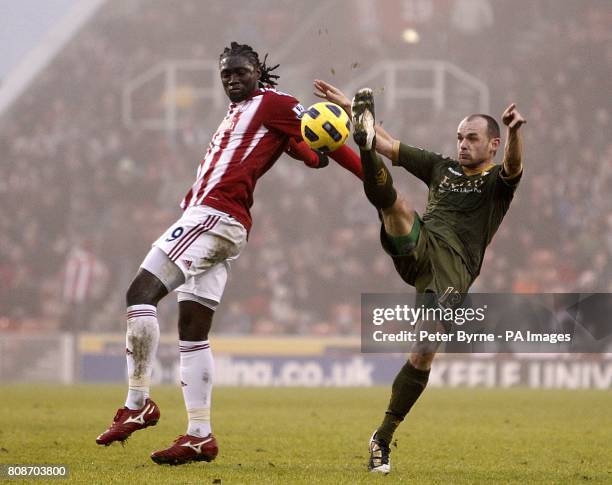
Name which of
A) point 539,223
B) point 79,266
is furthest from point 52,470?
point 539,223

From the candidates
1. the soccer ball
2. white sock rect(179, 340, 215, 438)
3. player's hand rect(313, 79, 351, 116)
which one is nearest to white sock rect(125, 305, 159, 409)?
white sock rect(179, 340, 215, 438)

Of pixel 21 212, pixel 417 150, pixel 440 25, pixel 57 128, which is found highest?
pixel 440 25

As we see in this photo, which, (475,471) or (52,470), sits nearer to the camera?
(52,470)

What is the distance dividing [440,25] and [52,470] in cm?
2098

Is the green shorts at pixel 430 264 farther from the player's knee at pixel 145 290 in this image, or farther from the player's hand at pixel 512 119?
the player's knee at pixel 145 290

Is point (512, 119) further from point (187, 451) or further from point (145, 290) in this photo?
point (187, 451)

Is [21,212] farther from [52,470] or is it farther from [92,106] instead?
[52,470]

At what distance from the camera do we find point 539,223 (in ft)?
75.5

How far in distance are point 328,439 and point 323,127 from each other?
3.05 m

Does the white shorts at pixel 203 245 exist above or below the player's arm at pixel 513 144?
below

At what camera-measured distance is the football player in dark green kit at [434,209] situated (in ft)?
19.9

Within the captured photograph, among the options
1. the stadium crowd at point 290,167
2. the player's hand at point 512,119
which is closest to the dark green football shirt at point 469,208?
the player's hand at point 512,119

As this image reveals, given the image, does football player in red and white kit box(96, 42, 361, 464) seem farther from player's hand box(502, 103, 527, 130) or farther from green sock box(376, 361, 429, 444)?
green sock box(376, 361, 429, 444)

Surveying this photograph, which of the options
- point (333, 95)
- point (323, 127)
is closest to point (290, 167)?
point (333, 95)
